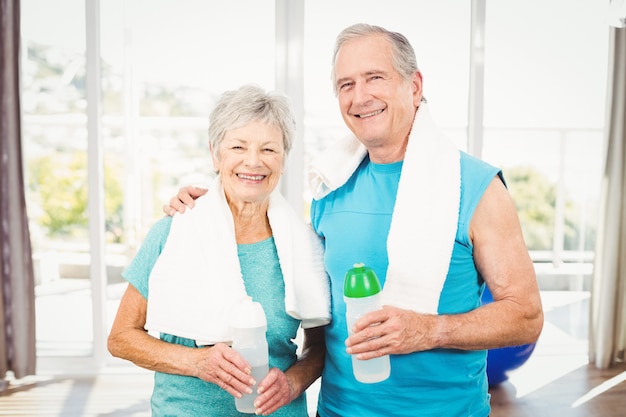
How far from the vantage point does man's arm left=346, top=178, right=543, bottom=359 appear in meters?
1.16

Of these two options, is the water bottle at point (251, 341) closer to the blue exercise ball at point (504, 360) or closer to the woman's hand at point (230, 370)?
the woman's hand at point (230, 370)

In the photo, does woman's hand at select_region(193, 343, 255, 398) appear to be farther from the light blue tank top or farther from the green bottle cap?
the green bottle cap

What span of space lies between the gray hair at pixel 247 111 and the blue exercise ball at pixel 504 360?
1981mm

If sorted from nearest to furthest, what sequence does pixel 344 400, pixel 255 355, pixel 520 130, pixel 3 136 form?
pixel 255 355, pixel 344 400, pixel 3 136, pixel 520 130

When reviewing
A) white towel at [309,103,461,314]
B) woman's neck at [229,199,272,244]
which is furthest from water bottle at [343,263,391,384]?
woman's neck at [229,199,272,244]

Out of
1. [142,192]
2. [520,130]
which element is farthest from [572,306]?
[142,192]

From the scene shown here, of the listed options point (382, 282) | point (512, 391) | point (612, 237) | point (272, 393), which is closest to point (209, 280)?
point (272, 393)

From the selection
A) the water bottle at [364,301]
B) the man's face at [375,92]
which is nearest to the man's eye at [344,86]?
the man's face at [375,92]

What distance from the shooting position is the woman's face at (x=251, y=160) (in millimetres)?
1328

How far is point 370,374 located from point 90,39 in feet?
9.61

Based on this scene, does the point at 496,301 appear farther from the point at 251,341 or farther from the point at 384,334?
the point at 251,341

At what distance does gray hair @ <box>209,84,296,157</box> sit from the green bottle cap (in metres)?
0.45

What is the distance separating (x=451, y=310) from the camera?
1.27 meters

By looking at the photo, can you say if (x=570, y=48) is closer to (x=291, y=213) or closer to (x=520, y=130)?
(x=520, y=130)
